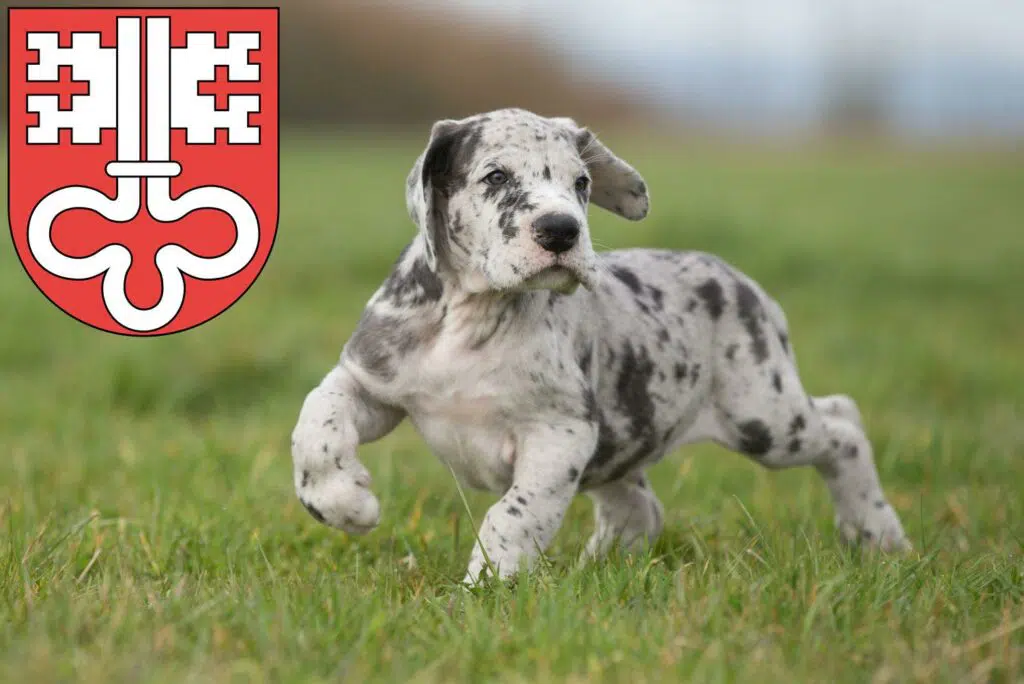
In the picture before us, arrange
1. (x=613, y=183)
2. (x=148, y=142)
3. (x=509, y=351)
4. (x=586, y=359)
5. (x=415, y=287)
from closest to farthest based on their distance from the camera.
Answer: (x=509, y=351), (x=415, y=287), (x=586, y=359), (x=613, y=183), (x=148, y=142)

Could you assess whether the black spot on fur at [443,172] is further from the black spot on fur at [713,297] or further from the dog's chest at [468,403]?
the black spot on fur at [713,297]

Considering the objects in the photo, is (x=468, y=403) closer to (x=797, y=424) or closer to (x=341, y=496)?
(x=341, y=496)

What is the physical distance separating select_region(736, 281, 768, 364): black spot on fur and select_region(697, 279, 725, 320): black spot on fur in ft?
0.24

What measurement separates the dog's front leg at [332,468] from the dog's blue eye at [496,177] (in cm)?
78

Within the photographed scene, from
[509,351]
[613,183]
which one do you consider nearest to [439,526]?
[509,351]

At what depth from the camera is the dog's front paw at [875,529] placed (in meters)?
5.09

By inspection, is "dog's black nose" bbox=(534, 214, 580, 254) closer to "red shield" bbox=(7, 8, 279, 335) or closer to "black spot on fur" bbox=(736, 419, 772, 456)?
"black spot on fur" bbox=(736, 419, 772, 456)

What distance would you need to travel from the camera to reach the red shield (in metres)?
6.50

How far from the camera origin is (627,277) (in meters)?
4.59

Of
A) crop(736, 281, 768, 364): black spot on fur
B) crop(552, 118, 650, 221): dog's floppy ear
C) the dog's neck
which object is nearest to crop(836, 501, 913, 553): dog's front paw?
crop(736, 281, 768, 364): black spot on fur

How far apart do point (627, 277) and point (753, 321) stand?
1.81 ft

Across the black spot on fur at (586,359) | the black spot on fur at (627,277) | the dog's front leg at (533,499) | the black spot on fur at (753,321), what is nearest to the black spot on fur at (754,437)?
the black spot on fur at (753,321)

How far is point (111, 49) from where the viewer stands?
6.88m

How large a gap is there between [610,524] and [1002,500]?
1993 millimetres
